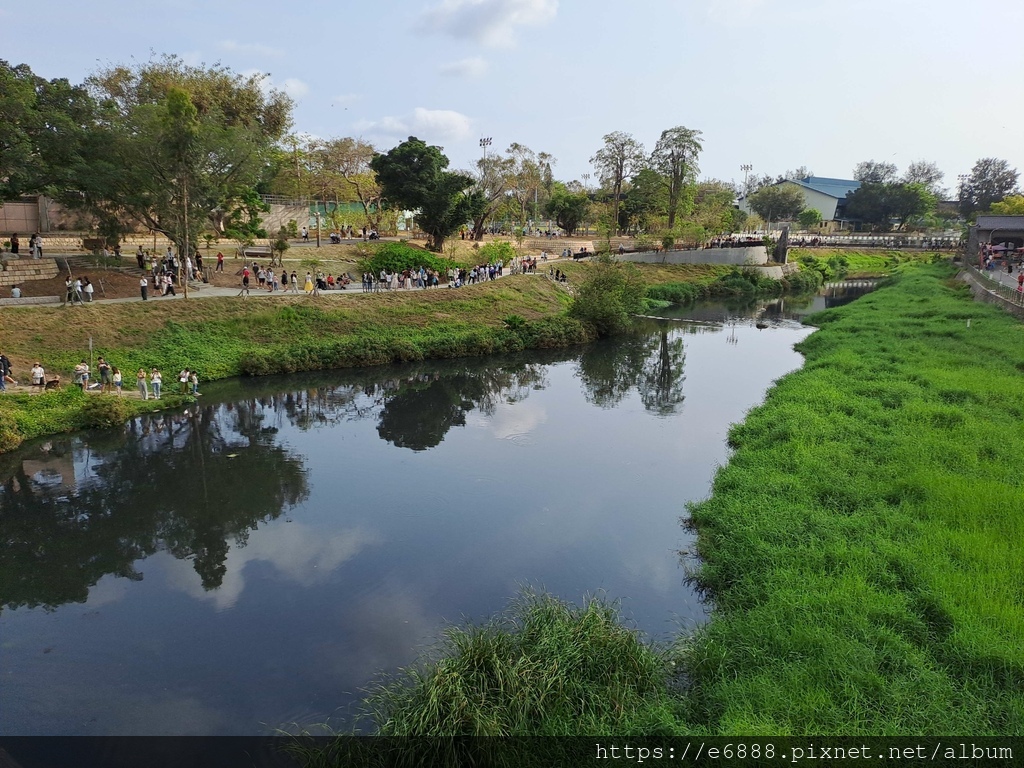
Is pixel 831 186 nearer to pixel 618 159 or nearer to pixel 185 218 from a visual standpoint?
pixel 618 159

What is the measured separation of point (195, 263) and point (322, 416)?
52.7 ft

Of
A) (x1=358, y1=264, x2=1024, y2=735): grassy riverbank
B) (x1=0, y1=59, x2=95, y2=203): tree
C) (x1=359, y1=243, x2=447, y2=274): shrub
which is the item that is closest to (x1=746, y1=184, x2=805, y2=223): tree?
(x1=359, y1=243, x2=447, y2=274): shrub

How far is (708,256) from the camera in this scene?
6462 cm

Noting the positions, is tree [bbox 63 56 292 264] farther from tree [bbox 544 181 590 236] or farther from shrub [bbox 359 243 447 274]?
tree [bbox 544 181 590 236]

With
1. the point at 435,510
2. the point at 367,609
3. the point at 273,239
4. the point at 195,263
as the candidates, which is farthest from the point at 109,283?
the point at 367,609

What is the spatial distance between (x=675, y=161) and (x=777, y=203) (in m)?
42.3

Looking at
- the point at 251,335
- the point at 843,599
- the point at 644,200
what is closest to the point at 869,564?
the point at 843,599

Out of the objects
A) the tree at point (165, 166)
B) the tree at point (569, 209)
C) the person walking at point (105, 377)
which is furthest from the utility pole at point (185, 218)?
the tree at point (569, 209)

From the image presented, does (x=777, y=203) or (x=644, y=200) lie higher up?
(x=777, y=203)

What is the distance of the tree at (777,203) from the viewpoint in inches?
4023

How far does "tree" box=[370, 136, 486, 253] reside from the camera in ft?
150

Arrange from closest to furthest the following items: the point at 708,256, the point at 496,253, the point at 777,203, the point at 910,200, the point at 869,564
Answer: the point at 869,564
the point at 496,253
the point at 708,256
the point at 910,200
the point at 777,203

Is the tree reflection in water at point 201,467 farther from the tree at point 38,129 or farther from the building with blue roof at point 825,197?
the building with blue roof at point 825,197

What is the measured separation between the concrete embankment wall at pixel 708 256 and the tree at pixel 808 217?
114 ft
